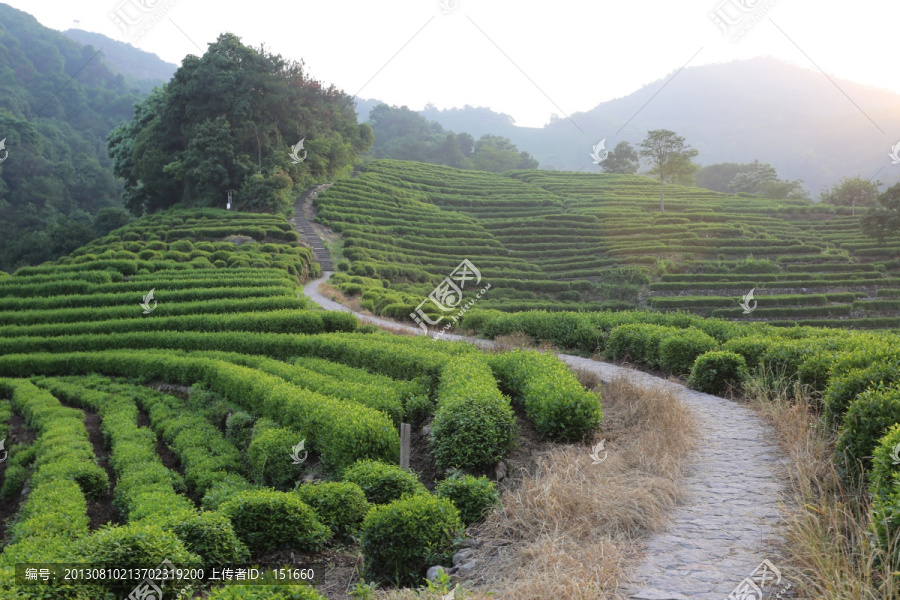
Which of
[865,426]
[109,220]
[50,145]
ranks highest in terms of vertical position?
[50,145]

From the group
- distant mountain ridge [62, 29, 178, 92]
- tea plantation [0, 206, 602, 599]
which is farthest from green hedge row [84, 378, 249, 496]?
distant mountain ridge [62, 29, 178, 92]

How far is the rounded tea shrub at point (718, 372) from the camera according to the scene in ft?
32.3

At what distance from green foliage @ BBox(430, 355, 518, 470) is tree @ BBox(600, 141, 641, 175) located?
295ft

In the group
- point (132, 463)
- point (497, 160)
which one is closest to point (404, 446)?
point (132, 463)

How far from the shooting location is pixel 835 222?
164 feet

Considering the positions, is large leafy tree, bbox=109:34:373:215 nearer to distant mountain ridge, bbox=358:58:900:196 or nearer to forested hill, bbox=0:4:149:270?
forested hill, bbox=0:4:149:270

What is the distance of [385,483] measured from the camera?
7020 mm

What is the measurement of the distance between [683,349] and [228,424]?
31.3 ft

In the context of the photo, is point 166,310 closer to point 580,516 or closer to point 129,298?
point 129,298

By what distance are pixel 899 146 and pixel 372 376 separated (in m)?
27.8

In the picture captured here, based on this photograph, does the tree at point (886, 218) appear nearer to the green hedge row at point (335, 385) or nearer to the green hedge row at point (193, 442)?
the green hedge row at point (335, 385)

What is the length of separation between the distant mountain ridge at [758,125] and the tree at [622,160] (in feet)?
46.5

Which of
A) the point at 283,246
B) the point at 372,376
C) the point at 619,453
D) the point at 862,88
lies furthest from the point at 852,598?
the point at 862,88

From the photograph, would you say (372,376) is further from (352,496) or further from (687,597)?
(687,597)
